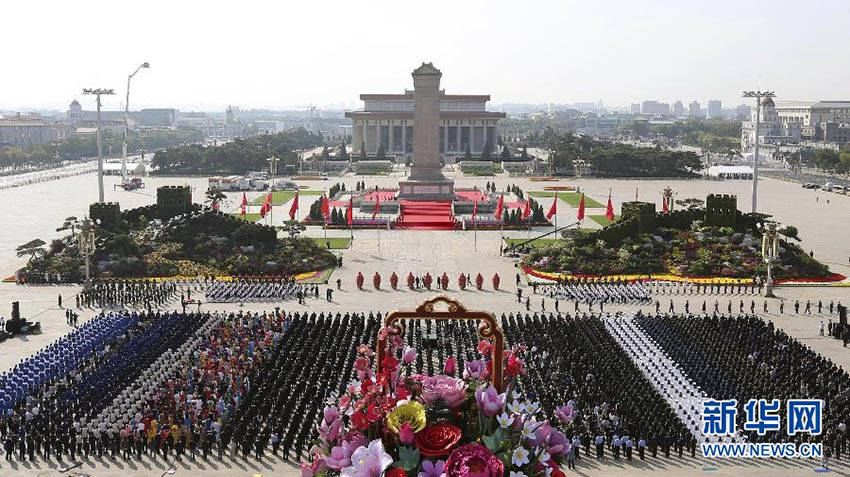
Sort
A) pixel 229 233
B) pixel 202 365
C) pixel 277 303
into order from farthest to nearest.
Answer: pixel 229 233
pixel 277 303
pixel 202 365

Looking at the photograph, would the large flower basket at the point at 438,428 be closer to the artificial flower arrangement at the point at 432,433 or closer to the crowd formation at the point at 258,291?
the artificial flower arrangement at the point at 432,433

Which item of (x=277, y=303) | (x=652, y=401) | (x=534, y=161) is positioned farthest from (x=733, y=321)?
(x=534, y=161)

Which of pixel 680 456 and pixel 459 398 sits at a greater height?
pixel 459 398

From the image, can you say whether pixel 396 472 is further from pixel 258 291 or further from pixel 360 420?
pixel 258 291

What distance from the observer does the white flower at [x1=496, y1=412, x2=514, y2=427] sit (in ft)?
19.9

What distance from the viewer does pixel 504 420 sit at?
607 cm

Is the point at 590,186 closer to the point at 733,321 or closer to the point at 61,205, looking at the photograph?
the point at 61,205

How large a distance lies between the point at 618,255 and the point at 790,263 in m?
8.81

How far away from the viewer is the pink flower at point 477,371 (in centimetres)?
666

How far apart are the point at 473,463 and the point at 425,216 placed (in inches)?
2510

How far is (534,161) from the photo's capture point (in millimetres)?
124062

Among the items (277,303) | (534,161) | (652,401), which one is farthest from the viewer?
(534,161)

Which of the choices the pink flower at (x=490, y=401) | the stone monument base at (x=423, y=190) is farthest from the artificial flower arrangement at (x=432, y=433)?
the stone monument base at (x=423, y=190)

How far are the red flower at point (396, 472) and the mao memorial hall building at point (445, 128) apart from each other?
134237 millimetres
